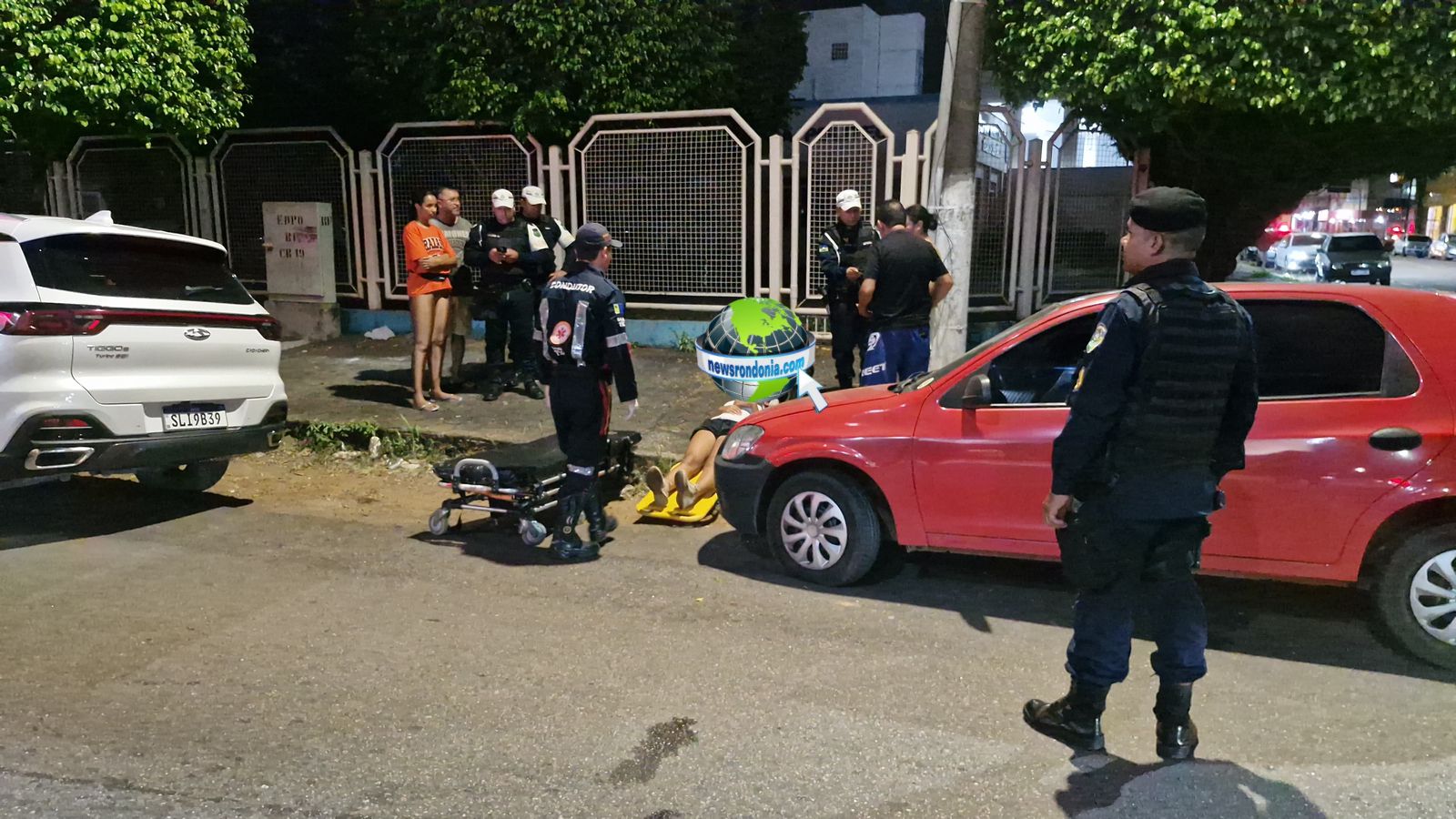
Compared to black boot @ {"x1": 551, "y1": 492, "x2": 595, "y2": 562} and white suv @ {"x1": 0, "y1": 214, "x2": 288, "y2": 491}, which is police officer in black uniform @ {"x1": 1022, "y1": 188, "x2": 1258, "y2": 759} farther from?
white suv @ {"x1": 0, "y1": 214, "x2": 288, "y2": 491}

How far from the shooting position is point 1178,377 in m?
3.12

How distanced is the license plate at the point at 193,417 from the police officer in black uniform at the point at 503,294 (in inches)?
110

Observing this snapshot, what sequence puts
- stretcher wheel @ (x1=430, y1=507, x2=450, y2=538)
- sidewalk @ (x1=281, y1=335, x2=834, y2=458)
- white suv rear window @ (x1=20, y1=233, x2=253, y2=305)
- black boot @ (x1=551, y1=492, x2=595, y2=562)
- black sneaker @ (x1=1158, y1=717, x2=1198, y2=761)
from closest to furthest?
black sneaker @ (x1=1158, y1=717, x2=1198, y2=761) → white suv rear window @ (x1=20, y1=233, x2=253, y2=305) → black boot @ (x1=551, y1=492, x2=595, y2=562) → stretcher wheel @ (x1=430, y1=507, x2=450, y2=538) → sidewalk @ (x1=281, y1=335, x2=834, y2=458)

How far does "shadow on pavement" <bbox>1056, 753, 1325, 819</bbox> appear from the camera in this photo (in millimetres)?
3066

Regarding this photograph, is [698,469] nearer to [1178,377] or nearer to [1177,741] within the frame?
[1177,741]

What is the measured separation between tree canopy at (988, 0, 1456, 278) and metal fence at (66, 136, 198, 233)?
984cm

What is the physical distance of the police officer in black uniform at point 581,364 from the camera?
18.0 ft

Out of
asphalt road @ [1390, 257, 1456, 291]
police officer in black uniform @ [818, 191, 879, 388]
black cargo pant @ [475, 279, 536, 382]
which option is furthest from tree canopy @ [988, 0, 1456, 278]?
asphalt road @ [1390, 257, 1456, 291]

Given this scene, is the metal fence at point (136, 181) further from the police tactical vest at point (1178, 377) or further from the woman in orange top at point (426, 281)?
the police tactical vest at point (1178, 377)

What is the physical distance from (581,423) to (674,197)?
5985 mm

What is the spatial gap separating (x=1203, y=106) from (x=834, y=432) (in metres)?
7.21

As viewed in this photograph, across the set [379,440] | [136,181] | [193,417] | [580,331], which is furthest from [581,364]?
[136,181]

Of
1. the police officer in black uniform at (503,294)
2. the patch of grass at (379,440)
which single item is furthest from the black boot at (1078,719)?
the police officer in black uniform at (503,294)

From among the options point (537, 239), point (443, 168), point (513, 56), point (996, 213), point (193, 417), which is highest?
point (513, 56)
